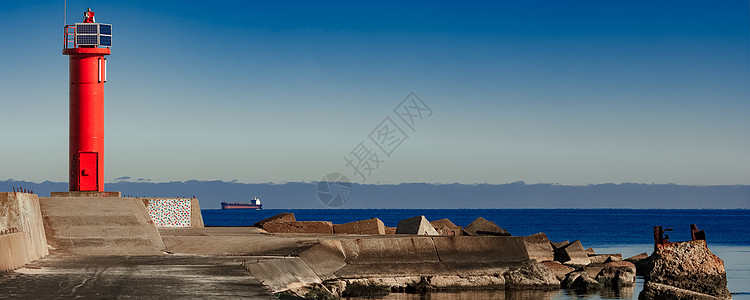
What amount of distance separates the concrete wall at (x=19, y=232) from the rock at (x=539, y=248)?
50.6 ft

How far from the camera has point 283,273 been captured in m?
17.2

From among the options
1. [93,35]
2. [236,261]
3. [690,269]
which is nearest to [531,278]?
[690,269]

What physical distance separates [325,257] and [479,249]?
444 centimetres

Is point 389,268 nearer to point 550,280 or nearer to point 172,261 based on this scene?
point 550,280

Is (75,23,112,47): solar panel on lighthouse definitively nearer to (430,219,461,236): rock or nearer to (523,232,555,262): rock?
(430,219,461,236): rock

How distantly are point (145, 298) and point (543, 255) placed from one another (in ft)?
62.6

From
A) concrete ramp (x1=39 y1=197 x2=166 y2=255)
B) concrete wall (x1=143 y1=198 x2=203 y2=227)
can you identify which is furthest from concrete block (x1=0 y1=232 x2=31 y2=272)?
concrete wall (x1=143 y1=198 x2=203 y2=227)

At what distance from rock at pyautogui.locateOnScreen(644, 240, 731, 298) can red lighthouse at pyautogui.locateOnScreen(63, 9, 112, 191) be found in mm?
17699

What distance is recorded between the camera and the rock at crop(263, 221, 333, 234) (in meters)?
27.1

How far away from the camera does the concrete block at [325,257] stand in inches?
774

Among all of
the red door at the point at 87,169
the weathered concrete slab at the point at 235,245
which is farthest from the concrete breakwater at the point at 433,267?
the red door at the point at 87,169

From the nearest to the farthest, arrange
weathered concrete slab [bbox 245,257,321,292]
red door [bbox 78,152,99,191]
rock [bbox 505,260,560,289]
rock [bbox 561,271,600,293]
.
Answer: weathered concrete slab [bbox 245,257,321,292] → rock [bbox 505,260,560,289] → rock [bbox 561,271,600,293] → red door [bbox 78,152,99,191]

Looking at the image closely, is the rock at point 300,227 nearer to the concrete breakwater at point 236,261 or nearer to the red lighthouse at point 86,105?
the concrete breakwater at point 236,261

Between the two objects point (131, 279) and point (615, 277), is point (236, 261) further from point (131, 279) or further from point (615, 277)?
point (615, 277)
